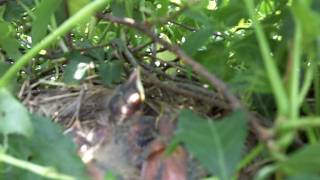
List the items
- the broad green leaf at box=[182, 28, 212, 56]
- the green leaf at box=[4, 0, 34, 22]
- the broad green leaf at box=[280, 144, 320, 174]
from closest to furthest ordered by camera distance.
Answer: the broad green leaf at box=[280, 144, 320, 174], the broad green leaf at box=[182, 28, 212, 56], the green leaf at box=[4, 0, 34, 22]

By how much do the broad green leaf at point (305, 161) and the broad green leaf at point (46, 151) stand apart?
20 cm

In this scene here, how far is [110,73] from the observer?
0.78 m

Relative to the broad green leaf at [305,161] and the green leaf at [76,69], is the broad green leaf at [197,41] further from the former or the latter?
the broad green leaf at [305,161]

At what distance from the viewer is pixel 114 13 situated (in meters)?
0.81

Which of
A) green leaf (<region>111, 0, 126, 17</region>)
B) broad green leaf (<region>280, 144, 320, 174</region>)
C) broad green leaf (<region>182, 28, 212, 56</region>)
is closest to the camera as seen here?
broad green leaf (<region>280, 144, 320, 174</region>)

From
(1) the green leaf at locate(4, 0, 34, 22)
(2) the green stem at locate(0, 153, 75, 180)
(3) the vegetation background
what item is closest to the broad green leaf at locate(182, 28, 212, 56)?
(3) the vegetation background

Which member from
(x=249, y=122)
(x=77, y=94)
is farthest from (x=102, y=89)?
(x=249, y=122)

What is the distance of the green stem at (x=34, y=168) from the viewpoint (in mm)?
553

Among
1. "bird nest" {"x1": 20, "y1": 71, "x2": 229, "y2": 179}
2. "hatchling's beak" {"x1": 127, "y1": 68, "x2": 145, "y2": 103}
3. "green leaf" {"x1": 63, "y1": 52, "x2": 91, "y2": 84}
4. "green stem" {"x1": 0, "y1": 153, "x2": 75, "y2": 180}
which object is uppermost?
"green stem" {"x1": 0, "y1": 153, "x2": 75, "y2": 180}

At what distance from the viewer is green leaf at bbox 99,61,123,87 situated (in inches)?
30.5

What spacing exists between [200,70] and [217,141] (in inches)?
4.0

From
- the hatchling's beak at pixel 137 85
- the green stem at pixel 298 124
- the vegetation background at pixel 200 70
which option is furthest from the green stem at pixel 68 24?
the green stem at pixel 298 124

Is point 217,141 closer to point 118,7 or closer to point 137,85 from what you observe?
point 137,85

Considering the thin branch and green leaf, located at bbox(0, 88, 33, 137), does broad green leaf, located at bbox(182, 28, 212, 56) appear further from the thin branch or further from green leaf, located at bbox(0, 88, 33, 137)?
green leaf, located at bbox(0, 88, 33, 137)
